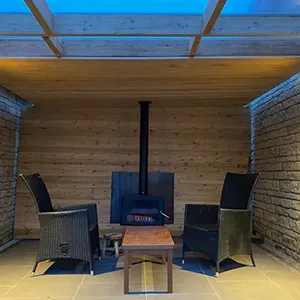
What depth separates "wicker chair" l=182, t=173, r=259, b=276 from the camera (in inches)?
133

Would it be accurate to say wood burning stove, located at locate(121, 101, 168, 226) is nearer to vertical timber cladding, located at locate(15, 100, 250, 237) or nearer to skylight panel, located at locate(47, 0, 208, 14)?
vertical timber cladding, located at locate(15, 100, 250, 237)

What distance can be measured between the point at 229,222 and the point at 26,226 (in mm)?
3686

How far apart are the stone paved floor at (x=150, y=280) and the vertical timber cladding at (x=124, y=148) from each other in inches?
64.1

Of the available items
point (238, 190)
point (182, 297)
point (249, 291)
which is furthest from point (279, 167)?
point (182, 297)

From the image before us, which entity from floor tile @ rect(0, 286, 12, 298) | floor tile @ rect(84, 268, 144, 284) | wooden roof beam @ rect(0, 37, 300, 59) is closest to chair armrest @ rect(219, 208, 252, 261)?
floor tile @ rect(84, 268, 144, 284)

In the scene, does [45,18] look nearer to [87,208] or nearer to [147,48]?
[147,48]

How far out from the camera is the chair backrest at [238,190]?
3906 mm

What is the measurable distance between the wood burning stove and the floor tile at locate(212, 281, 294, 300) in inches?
76.8

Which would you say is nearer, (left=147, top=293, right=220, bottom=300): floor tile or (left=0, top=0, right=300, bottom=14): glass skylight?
(left=0, top=0, right=300, bottom=14): glass skylight

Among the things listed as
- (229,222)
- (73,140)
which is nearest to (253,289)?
(229,222)

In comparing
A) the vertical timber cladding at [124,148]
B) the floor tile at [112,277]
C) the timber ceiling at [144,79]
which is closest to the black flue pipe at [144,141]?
the timber ceiling at [144,79]

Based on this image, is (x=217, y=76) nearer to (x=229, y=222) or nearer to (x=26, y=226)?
(x=229, y=222)

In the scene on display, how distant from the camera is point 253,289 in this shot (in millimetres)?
2953

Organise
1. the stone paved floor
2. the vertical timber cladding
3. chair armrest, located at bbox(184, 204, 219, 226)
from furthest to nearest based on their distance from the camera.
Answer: the vertical timber cladding → chair armrest, located at bbox(184, 204, 219, 226) → the stone paved floor
